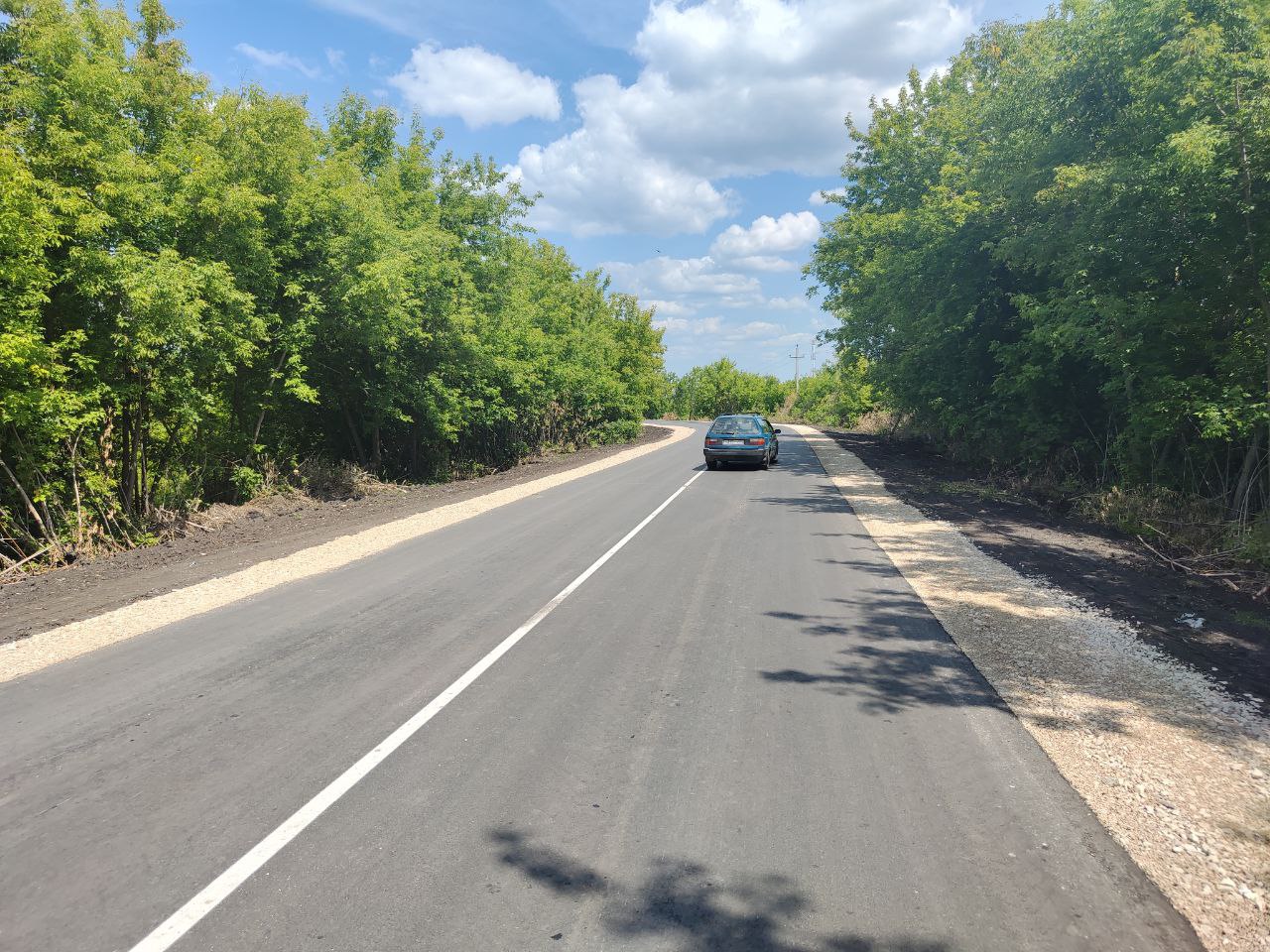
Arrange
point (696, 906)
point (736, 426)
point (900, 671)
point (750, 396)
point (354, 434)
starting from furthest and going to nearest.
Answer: point (750, 396) → point (736, 426) → point (354, 434) → point (900, 671) → point (696, 906)

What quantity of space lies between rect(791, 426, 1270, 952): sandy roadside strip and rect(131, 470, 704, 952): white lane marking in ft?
11.7

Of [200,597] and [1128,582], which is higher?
[1128,582]

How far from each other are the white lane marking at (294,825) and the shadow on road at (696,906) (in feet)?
3.35

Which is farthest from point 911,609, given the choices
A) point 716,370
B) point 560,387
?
point 716,370

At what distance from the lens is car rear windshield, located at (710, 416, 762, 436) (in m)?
20.7

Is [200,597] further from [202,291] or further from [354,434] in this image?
[354,434]

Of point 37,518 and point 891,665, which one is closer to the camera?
A: point 891,665

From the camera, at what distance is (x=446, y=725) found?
432cm

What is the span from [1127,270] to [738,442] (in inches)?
421

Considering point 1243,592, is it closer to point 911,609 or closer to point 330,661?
point 911,609

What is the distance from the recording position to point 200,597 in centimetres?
779

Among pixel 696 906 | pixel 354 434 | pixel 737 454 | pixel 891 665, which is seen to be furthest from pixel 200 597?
pixel 737 454

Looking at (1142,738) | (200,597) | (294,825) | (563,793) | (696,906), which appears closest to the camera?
(696,906)

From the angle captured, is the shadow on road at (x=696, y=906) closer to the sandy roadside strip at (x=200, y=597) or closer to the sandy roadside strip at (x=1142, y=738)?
the sandy roadside strip at (x=1142, y=738)
